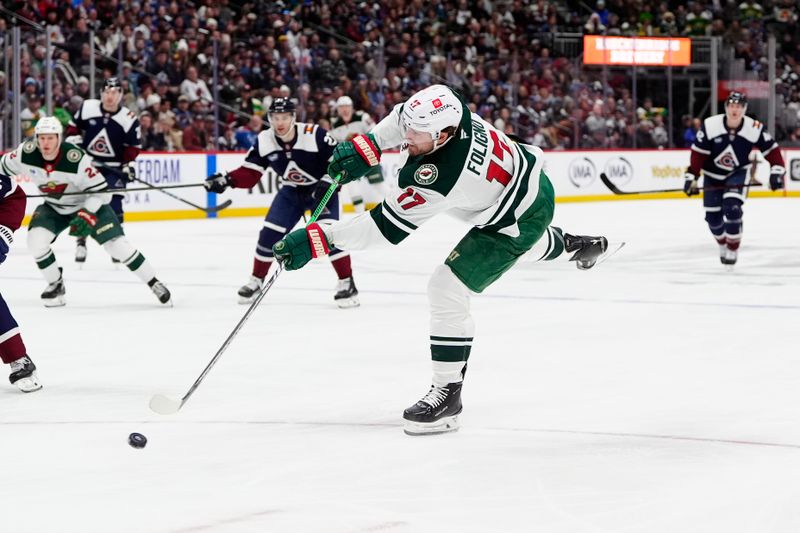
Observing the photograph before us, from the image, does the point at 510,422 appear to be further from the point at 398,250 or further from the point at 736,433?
the point at 398,250

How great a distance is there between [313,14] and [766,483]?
16.1m

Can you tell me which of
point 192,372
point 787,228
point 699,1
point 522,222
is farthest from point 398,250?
point 699,1

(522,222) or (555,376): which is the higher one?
(522,222)

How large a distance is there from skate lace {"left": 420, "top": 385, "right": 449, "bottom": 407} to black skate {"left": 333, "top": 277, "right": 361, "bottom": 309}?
10.8 feet

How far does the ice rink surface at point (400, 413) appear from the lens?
3201mm

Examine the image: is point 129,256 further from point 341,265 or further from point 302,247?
point 302,247

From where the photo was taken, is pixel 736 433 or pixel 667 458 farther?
pixel 736 433

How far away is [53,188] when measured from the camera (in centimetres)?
732

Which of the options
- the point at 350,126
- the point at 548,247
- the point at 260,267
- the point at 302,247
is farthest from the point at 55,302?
the point at 350,126

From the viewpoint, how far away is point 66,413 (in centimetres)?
444

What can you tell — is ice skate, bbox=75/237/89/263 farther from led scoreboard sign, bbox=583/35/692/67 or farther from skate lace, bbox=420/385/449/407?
led scoreboard sign, bbox=583/35/692/67

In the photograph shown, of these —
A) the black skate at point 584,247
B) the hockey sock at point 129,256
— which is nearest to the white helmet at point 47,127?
the hockey sock at point 129,256

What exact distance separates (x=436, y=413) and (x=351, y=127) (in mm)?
9579

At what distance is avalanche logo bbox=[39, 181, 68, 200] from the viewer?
7305 mm
